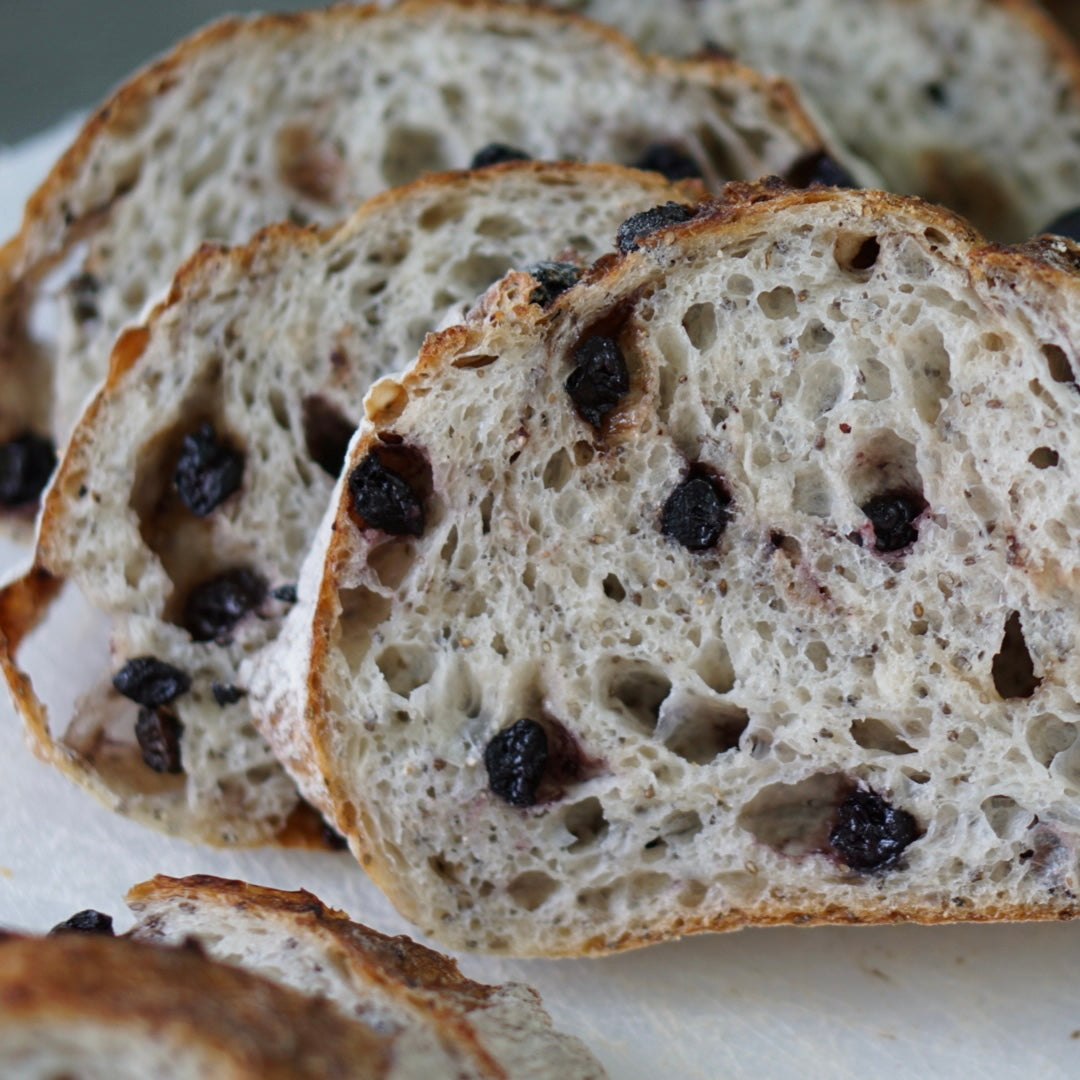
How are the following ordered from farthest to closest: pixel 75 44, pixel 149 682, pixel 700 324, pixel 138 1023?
pixel 75 44, pixel 149 682, pixel 700 324, pixel 138 1023

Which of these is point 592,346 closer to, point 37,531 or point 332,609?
point 332,609

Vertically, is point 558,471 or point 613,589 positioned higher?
point 558,471

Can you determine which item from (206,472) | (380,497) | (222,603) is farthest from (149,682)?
(380,497)

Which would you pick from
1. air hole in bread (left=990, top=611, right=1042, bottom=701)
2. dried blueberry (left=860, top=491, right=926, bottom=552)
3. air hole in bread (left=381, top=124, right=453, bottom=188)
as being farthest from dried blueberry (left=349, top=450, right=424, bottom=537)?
air hole in bread (left=381, top=124, right=453, bottom=188)

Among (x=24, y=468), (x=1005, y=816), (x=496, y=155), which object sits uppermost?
(x=496, y=155)

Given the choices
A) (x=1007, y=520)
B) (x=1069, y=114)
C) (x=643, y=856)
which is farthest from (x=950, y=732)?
(x=1069, y=114)

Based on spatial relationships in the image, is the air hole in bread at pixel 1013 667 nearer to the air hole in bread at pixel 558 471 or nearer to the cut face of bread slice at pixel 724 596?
the cut face of bread slice at pixel 724 596

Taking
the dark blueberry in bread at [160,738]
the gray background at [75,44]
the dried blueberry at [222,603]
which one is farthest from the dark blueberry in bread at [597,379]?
the gray background at [75,44]

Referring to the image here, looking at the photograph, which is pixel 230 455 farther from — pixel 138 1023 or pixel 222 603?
pixel 138 1023
